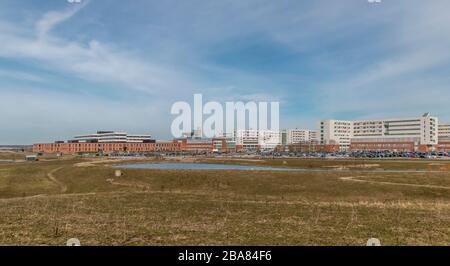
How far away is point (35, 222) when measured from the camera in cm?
1603

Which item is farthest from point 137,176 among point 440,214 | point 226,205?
point 440,214

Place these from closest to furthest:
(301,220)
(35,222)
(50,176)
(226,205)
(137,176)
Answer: (35,222) → (301,220) → (226,205) → (137,176) → (50,176)

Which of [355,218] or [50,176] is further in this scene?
[50,176]

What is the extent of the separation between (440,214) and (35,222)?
2285 centimetres
